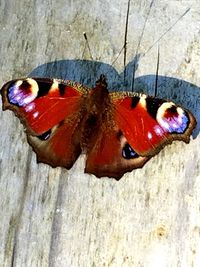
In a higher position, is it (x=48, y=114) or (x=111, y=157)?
(x=48, y=114)

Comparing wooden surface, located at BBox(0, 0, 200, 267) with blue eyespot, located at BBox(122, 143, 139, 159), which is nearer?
wooden surface, located at BBox(0, 0, 200, 267)

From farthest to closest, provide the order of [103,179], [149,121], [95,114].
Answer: [95,114]
[149,121]
[103,179]

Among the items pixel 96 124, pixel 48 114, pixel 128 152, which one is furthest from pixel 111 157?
pixel 48 114

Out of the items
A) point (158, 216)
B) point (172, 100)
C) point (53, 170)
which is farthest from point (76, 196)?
point (172, 100)

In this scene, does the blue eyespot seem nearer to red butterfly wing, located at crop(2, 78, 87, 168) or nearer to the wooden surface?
the wooden surface

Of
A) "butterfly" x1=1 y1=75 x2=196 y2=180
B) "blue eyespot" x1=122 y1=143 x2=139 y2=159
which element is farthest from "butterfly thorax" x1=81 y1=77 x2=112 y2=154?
"blue eyespot" x1=122 y1=143 x2=139 y2=159

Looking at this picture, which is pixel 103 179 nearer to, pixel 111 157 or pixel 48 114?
pixel 111 157
